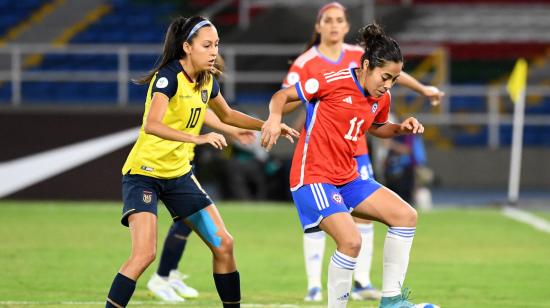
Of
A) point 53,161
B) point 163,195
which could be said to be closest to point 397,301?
point 163,195

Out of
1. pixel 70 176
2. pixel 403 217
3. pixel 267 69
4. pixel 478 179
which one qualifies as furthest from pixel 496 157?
pixel 403 217

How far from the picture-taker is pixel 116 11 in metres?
29.9

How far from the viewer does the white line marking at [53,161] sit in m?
20.1

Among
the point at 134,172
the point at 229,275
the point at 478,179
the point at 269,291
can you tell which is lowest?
the point at 478,179

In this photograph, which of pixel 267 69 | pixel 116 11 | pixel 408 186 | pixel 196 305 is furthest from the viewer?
pixel 116 11

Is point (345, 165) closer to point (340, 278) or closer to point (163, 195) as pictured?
point (340, 278)

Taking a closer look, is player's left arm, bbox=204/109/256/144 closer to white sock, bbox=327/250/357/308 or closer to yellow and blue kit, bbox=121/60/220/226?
yellow and blue kit, bbox=121/60/220/226

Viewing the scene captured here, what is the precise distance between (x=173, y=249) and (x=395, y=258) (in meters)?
2.66

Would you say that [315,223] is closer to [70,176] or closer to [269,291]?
[269,291]

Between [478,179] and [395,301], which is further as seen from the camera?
[478,179]

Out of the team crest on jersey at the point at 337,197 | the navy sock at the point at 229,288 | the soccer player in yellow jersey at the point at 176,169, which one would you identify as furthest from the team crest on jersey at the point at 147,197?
the team crest on jersey at the point at 337,197

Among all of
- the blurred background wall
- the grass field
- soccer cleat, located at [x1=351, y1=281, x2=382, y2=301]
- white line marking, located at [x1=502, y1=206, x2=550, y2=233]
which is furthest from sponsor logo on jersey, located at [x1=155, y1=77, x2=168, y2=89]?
the blurred background wall

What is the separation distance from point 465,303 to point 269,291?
187 centimetres

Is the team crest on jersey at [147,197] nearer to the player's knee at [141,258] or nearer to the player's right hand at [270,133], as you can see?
the player's knee at [141,258]
